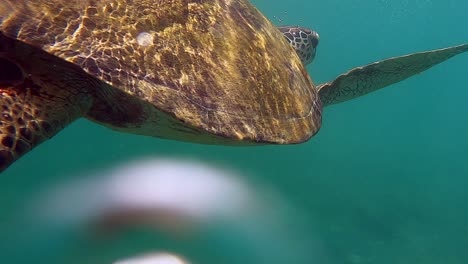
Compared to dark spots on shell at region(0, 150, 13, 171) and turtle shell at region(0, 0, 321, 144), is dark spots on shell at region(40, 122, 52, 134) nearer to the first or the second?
dark spots on shell at region(0, 150, 13, 171)

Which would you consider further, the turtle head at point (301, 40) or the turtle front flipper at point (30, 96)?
the turtle head at point (301, 40)

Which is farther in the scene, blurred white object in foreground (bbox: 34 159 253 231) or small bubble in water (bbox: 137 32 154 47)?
blurred white object in foreground (bbox: 34 159 253 231)

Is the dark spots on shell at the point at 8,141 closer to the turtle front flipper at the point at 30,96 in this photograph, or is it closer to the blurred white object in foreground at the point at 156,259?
the turtle front flipper at the point at 30,96

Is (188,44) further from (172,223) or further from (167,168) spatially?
(167,168)

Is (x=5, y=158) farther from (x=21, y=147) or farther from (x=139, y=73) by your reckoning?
(x=139, y=73)

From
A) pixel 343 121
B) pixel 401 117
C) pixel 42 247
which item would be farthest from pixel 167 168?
pixel 401 117

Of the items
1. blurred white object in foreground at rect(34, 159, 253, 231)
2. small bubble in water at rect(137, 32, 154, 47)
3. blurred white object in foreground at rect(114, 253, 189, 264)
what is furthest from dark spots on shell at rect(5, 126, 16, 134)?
blurred white object in foreground at rect(34, 159, 253, 231)

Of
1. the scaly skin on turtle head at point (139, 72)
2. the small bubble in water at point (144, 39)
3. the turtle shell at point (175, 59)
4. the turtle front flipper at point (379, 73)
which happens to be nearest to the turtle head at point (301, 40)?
the turtle front flipper at point (379, 73)
